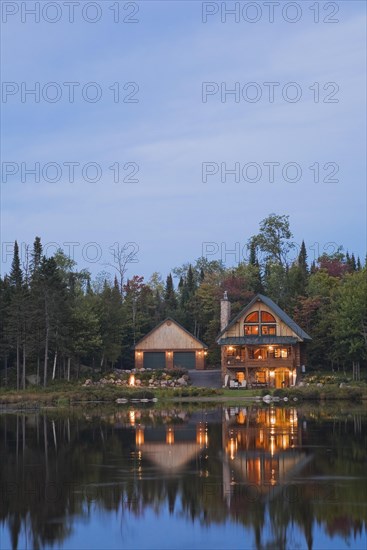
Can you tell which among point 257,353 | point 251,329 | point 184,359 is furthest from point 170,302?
point 251,329

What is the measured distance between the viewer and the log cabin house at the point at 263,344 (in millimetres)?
75062

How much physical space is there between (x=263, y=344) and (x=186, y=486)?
168 feet

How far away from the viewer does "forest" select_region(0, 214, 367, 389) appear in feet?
240

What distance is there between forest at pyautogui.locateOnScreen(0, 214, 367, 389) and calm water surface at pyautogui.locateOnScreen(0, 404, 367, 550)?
99.3 ft

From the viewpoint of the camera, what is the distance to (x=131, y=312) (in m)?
102

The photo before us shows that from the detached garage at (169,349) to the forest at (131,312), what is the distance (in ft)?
10.6

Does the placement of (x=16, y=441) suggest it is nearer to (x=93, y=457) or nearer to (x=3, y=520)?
(x=93, y=457)

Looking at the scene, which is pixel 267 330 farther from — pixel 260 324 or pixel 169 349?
pixel 169 349

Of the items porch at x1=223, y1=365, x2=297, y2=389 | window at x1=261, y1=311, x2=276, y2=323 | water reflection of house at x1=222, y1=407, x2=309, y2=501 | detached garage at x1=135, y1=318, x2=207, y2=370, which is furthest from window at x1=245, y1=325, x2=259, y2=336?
water reflection of house at x1=222, y1=407, x2=309, y2=501

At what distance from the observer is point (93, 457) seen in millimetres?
31875

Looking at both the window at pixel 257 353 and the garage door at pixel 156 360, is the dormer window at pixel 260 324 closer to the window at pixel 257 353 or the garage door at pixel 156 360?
the window at pixel 257 353

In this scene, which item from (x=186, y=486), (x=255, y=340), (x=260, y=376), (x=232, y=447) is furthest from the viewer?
(x=260, y=376)

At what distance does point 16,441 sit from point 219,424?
11367 millimetres

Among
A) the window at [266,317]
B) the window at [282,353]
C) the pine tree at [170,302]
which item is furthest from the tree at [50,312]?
the pine tree at [170,302]
